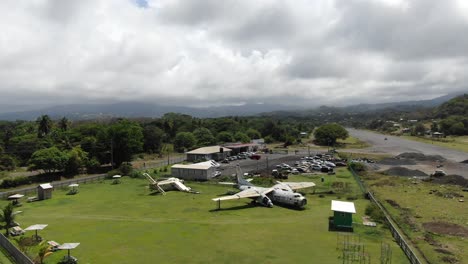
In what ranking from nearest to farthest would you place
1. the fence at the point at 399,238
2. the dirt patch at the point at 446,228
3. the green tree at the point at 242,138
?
the fence at the point at 399,238
the dirt patch at the point at 446,228
the green tree at the point at 242,138

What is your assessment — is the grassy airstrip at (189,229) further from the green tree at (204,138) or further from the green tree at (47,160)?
the green tree at (204,138)

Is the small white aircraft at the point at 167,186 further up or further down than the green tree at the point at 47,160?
further down

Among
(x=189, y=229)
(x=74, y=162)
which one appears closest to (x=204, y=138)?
(x=74, y=162)

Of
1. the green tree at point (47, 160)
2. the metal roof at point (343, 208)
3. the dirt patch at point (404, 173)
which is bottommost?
the dirt patch at point (404, 173)

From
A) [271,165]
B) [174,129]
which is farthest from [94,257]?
[174,129]

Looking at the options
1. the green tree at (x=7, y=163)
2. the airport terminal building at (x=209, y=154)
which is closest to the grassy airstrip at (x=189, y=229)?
the airport terminal building at (x=209, y=154)

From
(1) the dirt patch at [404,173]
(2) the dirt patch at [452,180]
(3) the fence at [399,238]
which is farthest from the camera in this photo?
(1) the dirt patch at [404,173]

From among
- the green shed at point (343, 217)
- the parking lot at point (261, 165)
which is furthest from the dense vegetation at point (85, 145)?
the green shed at point (343, 217)

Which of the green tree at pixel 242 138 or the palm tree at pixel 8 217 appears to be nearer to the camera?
the palm tree at pixel 8 217

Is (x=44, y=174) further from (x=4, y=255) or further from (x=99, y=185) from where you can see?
(x=4, y=255)
